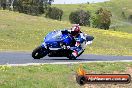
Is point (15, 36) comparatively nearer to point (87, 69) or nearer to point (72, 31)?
point (72, 31)

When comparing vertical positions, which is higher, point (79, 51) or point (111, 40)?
point (79, 51)

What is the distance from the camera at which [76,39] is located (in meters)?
19.9

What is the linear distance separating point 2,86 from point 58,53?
868 cm

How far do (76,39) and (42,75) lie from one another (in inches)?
248

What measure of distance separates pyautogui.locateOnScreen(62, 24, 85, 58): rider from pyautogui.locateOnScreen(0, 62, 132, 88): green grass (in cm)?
286

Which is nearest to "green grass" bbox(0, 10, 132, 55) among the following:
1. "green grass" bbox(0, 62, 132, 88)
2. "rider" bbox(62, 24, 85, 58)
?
"rider" bbox(62, 24, 85, 58)

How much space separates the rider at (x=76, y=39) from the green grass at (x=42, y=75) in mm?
2860

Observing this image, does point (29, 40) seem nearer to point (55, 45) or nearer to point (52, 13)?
point (55, 45)

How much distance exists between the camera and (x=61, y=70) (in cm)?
1526

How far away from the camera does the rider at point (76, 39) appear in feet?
64.5

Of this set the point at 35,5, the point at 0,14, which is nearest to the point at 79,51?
the point at 0,14

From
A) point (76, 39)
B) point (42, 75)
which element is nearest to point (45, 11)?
point (76, 39)

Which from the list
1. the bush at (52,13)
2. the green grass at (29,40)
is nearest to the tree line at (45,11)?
the bush at (52,13)

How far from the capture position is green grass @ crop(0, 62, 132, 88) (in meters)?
12.1
